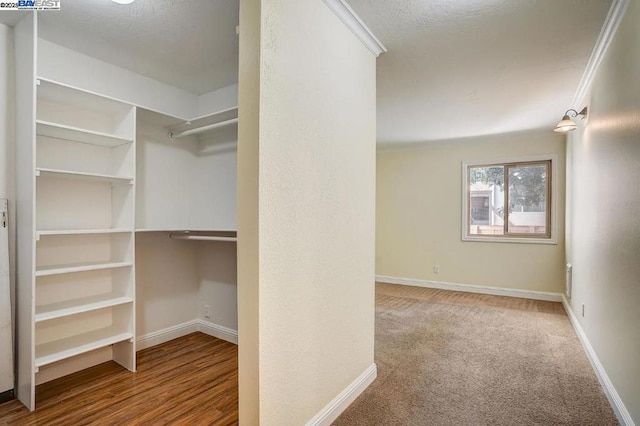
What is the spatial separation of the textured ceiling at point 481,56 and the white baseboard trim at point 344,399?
2.38 meters

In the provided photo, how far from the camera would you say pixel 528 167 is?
16.7ft

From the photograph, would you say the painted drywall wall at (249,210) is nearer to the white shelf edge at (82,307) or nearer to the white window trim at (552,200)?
the white shelf edge at (82,307)

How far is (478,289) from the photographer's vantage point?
5379 millimetres

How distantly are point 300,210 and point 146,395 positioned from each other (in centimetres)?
180

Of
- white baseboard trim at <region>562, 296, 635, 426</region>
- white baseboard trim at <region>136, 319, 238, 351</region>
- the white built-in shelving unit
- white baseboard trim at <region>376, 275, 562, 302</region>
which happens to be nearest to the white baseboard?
white baseboard trim at <region>136, 319, 238, 351</region>

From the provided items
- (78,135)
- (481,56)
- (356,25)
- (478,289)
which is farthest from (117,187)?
(478,289)

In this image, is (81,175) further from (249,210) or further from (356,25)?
(356,25)

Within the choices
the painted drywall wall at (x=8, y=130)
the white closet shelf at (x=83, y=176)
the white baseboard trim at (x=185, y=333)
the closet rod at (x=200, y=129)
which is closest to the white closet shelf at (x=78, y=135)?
the painted drywall wall at (x=8, y=130)

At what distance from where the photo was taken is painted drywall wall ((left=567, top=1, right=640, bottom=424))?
1.77m

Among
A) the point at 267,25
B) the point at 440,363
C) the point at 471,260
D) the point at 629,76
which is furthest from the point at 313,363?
the point at 471,260

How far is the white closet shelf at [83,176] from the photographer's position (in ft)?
7.22

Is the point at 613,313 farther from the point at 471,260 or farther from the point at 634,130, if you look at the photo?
the point at 471,260

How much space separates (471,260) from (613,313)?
333 centimetres

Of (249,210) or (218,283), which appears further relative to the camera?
(218,283)
